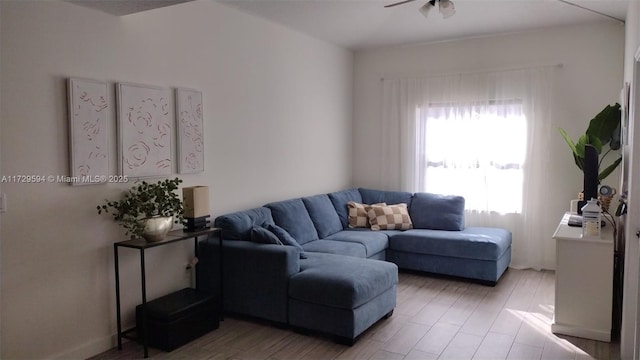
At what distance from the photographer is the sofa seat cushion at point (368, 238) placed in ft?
15.6

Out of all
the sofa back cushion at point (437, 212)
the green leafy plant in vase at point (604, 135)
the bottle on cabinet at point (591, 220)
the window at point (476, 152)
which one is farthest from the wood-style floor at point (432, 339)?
the window at point (476, 152)

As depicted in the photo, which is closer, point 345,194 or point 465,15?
point 465,15

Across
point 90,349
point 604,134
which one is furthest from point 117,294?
point 604,134

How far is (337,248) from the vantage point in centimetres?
443

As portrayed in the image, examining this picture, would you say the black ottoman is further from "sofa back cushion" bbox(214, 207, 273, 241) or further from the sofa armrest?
"sofa back cushion" bbox(214, 207, 273, 241)

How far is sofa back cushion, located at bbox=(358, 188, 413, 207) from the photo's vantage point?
5.77 metres

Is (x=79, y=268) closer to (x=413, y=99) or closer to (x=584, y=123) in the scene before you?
(x=413, y=99)

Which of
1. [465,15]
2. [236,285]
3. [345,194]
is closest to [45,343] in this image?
[236,285]

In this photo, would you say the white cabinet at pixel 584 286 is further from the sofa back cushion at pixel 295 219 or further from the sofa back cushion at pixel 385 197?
the sofa back cushion at pixel 385 197

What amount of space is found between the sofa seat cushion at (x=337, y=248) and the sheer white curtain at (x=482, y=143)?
1.71 m

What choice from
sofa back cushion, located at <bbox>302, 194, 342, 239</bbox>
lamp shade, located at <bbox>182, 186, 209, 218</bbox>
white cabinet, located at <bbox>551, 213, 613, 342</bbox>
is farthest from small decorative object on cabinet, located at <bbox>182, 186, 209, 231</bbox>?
white cabinet, located at <bbox>551, 213, 613, 342</bbox>

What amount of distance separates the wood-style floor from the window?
59.0 inches

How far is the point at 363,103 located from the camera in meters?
6.37

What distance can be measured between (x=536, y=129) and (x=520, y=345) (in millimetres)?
2739
